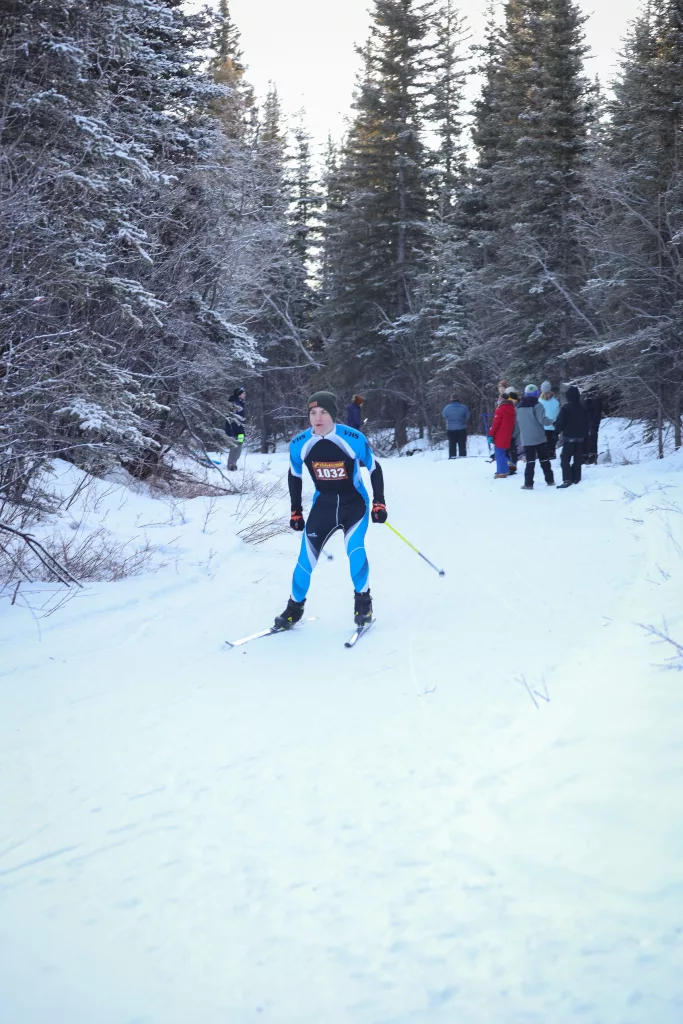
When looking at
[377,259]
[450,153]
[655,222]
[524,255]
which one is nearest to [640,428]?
[524,255]

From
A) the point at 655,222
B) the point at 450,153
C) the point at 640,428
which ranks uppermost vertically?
the point at 450,153

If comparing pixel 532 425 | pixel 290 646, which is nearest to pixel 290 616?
pixel 290 646

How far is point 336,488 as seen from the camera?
724 cm

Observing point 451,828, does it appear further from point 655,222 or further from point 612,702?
point 655,222

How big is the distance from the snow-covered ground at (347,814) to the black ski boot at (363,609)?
17 centimetres

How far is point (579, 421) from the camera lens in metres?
14.9

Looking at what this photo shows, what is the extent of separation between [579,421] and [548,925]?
518 inches

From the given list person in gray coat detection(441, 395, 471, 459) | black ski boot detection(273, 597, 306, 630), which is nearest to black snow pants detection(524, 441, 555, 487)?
person in gray coat detection(441, 395, 471, 459)

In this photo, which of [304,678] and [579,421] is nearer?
[304,678]

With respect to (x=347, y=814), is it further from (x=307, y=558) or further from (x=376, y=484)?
(x=376, y=484)

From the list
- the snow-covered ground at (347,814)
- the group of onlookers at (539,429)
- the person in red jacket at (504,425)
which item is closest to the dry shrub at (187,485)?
the group of onlookers at (539,429)

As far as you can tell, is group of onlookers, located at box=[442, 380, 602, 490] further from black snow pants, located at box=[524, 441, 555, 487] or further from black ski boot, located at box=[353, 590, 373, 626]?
black ski boot, located at box=[353, 590, 373, 626]

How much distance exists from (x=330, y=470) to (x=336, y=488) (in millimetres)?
182

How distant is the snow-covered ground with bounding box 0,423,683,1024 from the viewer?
8.50 ft
